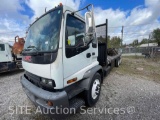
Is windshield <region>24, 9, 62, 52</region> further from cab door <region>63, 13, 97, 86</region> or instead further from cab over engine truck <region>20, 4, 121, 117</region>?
cab door <region>63, 13, 97, 86</region>

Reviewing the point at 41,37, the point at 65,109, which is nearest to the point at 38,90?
the point at 65,109

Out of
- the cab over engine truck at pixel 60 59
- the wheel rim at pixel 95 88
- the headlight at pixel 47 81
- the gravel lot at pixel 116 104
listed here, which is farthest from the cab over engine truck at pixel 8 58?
the wheel rim at pixel 95 88

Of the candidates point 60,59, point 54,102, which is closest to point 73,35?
point 60,59

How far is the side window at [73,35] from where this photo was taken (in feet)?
6.89

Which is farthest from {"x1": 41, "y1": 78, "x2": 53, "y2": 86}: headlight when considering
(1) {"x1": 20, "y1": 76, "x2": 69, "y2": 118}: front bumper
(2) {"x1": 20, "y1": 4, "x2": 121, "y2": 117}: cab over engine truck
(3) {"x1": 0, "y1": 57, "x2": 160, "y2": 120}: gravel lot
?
(3) {"x1": 0, "y1": 57, "x2": 160, "y2": 120}: gravel lot

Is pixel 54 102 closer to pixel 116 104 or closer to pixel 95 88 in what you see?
pixel 95 88

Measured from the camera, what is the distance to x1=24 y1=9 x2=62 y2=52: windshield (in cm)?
202

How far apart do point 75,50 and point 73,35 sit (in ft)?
1.12

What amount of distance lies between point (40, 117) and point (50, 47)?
1.76m

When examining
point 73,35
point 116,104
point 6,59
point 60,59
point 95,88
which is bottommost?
point 116,104

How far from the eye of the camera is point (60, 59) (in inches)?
73.9

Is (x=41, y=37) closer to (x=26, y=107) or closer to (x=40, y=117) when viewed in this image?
(x=40, y=117)

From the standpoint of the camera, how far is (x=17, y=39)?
26.0ft

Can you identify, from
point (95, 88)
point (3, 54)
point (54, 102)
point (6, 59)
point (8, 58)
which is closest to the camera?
point (54, 102)
